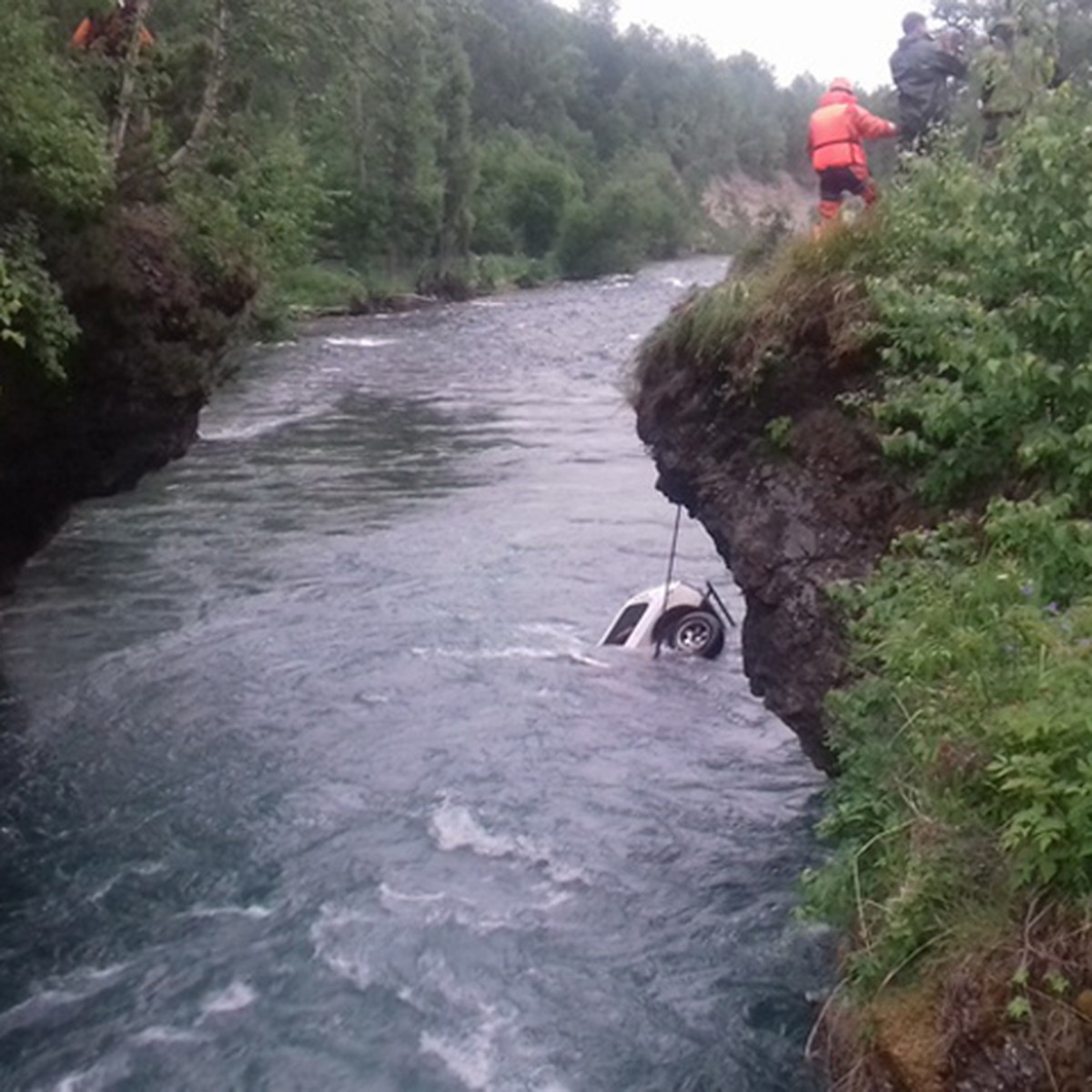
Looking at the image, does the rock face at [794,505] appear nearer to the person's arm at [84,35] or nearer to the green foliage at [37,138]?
the green foliage at [37,138]

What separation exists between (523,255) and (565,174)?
912 centimetres

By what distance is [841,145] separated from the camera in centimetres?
1245

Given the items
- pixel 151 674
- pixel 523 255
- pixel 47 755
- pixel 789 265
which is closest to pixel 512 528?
pixel 151 674

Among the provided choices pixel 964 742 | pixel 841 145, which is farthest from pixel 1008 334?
pixel 841 145

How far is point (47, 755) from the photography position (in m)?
13.3

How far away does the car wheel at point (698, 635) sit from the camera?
16641 millimetres

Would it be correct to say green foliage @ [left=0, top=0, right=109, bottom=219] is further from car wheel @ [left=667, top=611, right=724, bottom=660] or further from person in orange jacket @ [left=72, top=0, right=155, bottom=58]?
car wheel @ [left=667, top=611, right=724, bottom=660]

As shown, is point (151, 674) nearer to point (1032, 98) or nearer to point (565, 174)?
point (1032, 98)

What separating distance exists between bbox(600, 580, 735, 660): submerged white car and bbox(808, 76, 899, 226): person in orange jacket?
18.0ft

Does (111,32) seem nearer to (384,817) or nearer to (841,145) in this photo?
(841,145)

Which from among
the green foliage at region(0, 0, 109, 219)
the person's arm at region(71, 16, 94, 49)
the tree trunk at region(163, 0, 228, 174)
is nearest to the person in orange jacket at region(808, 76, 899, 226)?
the green foliage at region(0, 0, 109, 219)

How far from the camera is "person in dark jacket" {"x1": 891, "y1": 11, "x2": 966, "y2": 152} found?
43.2 feet

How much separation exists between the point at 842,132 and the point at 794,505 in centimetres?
410

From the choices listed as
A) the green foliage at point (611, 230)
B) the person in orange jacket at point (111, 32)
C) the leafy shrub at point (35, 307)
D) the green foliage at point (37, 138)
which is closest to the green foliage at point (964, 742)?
the leafy shrub at point (35, 307)
